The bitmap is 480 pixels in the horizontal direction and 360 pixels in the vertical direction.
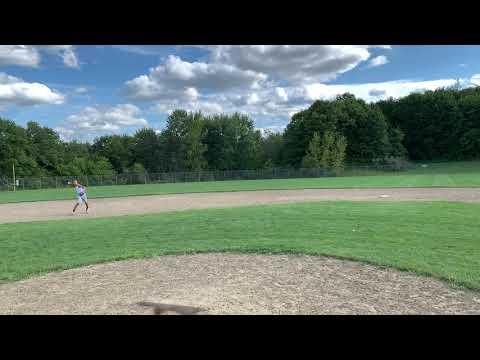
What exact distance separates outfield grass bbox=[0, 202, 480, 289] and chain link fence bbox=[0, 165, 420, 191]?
42.1 meters

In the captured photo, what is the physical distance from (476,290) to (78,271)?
7.13 m

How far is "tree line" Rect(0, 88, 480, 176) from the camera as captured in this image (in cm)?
6831

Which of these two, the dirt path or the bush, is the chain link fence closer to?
the bush

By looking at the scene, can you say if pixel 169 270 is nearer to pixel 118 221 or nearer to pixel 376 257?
pixel 376 257

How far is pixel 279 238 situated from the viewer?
9789 mm

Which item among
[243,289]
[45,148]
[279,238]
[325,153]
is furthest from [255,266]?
[45,148]

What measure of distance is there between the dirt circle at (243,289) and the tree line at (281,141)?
58200 millimetres

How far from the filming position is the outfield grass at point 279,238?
7.38 metres

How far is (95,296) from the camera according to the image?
226 inches

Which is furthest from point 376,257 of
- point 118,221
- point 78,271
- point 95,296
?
point 118,221

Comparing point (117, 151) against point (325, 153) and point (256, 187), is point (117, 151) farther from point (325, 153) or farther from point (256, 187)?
point (256, 187)

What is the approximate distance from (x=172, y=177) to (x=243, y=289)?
2066 inches

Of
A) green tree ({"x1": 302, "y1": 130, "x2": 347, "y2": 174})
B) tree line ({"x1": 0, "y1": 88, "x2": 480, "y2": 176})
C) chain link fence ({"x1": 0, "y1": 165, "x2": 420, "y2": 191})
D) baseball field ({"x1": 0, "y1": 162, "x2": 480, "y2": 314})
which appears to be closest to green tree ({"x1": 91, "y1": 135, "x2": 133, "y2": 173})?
tree line ({"x1": 0, "y1": 88, "x2": 480, "y2": 176})
